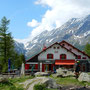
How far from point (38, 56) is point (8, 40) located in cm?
905

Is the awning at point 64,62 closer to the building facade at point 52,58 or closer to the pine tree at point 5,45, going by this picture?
the building facade at point 52,58

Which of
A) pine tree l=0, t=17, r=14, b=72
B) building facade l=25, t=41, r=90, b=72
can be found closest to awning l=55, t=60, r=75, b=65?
building facade l=25, t=41, r=90, b=72

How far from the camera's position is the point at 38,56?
48.4m

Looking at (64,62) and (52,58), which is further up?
(52,58)

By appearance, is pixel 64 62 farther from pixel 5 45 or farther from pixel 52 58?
pixel 5 45

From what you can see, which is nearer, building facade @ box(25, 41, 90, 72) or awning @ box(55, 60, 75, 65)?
awning @ box(55, 60, 75, 65)

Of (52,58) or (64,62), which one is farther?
(52,58)

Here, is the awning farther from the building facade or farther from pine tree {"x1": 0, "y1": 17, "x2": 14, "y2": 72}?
pine tree {"x1": 0, "y1": 17, "x2": 14, "y2": 72}

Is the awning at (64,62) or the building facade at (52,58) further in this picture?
the building facade at (52,58)

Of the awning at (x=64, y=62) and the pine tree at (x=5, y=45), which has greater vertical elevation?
the pine tree at (x=5, y=45)

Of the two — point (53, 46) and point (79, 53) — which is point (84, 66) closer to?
point (79, 53)

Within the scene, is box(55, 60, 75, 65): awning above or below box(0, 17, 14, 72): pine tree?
below

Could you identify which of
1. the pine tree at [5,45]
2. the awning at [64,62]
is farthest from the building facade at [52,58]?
the pine tree at [5,45]

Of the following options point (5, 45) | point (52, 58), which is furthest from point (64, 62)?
point (5, 45)
